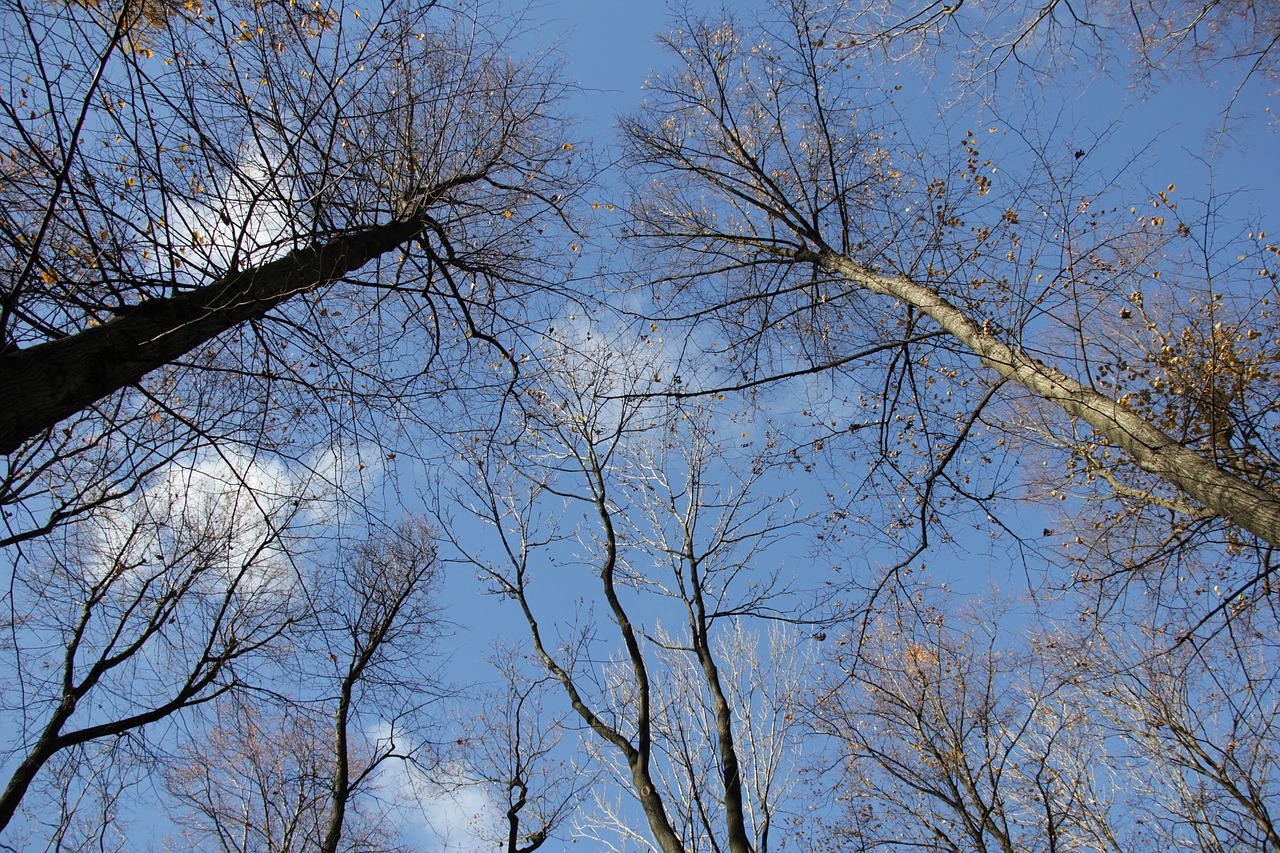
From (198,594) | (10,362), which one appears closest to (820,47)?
(10,362)

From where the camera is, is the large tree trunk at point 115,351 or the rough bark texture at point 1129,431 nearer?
the large tree trunk at point 115,351

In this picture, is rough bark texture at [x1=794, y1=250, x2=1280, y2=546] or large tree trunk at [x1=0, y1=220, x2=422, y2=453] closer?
large tree trunk at [x1=0, y1=220, x2=422, y2=453]

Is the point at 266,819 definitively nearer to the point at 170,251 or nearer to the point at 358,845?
the point at 358,845

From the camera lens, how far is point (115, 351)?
2.56 meters

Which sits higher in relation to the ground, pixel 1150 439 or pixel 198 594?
pixel 198 594

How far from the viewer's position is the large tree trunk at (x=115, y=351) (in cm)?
231

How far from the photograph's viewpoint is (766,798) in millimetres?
5914

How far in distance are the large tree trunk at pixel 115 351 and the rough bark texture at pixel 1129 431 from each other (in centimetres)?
337

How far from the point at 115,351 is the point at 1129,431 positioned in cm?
437

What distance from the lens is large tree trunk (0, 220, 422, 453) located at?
7.57ft

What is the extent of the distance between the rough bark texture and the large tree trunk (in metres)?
3.37

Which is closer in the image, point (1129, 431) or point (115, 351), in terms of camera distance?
point (115, 351)

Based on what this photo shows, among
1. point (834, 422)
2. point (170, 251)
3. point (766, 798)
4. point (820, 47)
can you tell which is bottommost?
point (766, 798)

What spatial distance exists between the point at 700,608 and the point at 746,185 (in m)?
3.81
